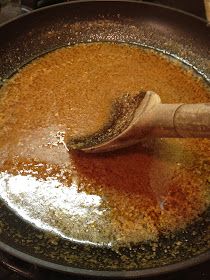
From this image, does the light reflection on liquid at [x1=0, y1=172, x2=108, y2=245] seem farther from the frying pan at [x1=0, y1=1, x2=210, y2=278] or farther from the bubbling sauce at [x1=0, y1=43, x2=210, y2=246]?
the frying pan at [x1=0, y1=1, x2=210, y2=278]

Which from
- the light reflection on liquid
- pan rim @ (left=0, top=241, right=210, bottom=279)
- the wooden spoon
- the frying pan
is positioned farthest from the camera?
the frying pan

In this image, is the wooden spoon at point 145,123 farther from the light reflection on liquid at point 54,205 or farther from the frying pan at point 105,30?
the frying pan at point 105,30

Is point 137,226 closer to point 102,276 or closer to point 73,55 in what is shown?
point 102,276

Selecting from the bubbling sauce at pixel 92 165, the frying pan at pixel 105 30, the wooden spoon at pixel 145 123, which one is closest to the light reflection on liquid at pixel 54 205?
the bubbling sauce at pixel 92 165

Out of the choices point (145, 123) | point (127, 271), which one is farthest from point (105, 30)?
point (127, 271)

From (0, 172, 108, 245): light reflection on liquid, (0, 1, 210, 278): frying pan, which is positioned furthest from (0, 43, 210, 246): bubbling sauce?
(0, 1, 210, 278): frying pan

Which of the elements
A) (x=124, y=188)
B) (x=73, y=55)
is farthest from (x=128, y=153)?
(x=73, y=55)

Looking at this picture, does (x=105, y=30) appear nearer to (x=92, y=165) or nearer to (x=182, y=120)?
(x=92, y=165)
